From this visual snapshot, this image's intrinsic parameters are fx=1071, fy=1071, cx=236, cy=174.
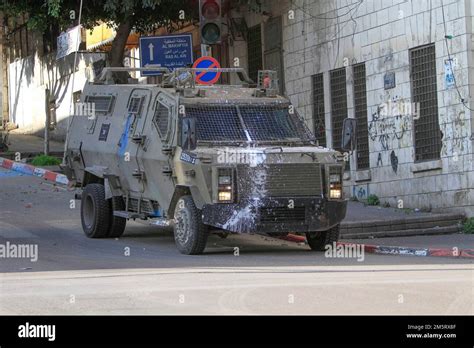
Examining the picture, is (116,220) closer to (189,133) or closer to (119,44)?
(189,133)

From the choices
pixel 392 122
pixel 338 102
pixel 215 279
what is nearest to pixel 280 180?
pixel 215 279

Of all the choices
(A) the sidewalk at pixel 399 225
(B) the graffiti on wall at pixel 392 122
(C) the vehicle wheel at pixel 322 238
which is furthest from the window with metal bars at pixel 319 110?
(C) the vehicle wheel at pixel 322 238

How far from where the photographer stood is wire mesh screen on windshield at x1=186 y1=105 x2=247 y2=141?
16547 millimetres

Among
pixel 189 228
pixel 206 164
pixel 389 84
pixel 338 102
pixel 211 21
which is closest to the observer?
pixel 206 164

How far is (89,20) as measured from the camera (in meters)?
29.0

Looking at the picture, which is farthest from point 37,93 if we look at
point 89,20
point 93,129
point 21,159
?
point 93,129

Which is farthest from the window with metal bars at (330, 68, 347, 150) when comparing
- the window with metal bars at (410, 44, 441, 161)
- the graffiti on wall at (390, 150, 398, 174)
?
the window with metal bars at (410, 44, 441, 161)

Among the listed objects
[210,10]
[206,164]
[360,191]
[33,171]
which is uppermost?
[210,10]

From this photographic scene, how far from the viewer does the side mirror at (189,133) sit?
15664 millimetres

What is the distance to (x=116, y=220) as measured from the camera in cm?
1878

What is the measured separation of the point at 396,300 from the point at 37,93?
34396 mm

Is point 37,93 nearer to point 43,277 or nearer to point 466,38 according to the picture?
point 466,38

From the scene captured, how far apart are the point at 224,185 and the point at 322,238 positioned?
2166mm

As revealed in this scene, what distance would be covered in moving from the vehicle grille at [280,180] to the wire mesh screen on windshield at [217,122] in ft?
3.38
